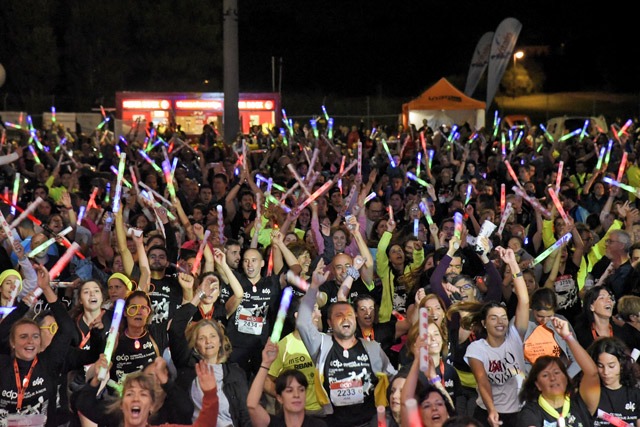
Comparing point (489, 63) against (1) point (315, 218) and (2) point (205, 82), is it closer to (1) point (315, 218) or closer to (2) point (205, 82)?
(1) point (315, 218)

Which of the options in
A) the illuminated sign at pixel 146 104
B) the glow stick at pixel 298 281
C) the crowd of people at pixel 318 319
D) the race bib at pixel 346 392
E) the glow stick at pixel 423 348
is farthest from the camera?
the illuminated sign at pixel 146 104

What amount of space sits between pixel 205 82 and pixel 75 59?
287 inches

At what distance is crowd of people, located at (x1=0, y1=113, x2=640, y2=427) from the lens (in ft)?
21.6

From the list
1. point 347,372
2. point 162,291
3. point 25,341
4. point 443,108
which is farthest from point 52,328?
point 443,108

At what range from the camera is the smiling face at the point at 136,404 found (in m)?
5.91

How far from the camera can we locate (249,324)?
859cm

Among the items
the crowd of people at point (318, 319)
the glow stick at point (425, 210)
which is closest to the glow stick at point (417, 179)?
the crowd of people at point (318, 319)

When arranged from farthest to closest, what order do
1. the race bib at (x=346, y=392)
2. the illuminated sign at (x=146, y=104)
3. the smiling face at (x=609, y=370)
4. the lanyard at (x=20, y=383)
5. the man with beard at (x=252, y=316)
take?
1. the illuminated sign at (x=146, y=104)
2. the man with beard at (x=252, y=316)
3. the race bib at (x=346, y=392)
4. the lanyard at (x=20, y=383)
5. the smiling face at (x=609, y=370)

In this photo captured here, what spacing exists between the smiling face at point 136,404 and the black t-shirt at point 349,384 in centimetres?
160

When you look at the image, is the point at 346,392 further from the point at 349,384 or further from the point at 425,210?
the point at 425,210

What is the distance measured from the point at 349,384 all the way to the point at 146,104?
1000 inches

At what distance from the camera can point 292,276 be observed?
831 cm

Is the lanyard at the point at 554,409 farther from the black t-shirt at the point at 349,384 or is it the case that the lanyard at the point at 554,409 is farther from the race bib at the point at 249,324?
the race bib at the point at 249,324

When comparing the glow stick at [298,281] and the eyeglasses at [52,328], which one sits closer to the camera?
the eyeglasses at [52,328]
